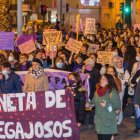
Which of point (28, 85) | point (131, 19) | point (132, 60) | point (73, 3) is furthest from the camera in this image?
point (73, 3)

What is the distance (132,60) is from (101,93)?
4978 millimetres

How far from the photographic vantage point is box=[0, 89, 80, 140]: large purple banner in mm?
9945

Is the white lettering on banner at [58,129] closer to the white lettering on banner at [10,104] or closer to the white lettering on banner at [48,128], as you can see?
the white lettering on banner at [48,128]

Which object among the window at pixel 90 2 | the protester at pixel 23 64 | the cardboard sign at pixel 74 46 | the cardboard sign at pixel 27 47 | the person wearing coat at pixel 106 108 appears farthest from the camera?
the window at pixel 90 2

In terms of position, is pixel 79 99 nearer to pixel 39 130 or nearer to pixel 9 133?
pixel 39 130

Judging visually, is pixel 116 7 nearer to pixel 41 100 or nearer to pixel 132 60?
pixel 132 60

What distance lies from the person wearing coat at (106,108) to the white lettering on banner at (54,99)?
23.9 inches

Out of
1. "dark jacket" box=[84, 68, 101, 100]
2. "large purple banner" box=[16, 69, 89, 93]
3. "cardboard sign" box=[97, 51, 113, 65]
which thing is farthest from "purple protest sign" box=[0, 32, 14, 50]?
"dark jacket" box=[84, 68, 101, 100]

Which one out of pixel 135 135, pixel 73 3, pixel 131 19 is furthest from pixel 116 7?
pixel 135 135

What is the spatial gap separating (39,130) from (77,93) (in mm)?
1853

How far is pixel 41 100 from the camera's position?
10.0 meters

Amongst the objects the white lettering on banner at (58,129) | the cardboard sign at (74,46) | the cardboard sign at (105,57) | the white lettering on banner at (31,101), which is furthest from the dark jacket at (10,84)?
the cardboard sign at (74,46)

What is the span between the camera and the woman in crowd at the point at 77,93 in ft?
37.2

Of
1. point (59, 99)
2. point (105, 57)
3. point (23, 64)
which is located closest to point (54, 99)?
point (59, 99)
